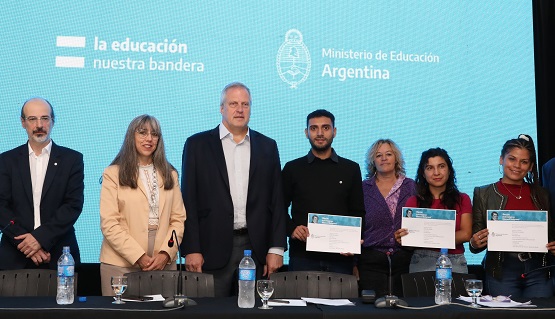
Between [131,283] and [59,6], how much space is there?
8.54ft

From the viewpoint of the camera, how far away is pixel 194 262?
14.4 feet

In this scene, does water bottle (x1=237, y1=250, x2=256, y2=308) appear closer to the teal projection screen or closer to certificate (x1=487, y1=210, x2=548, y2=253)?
certificate (x1=487, y1=210, x2=548, y2=253)

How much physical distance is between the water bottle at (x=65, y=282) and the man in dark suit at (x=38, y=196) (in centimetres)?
101

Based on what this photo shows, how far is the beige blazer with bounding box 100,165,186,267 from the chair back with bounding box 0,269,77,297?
0.44 meters

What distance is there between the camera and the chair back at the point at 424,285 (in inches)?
159

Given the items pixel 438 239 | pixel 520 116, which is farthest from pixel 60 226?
pixel 520 116

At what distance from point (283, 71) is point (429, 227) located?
1909mm

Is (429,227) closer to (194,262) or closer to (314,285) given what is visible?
(314,285)

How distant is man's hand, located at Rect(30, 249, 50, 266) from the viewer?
173 inches

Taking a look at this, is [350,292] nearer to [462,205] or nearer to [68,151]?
[462,205]

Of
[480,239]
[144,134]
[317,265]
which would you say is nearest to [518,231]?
[480,239]

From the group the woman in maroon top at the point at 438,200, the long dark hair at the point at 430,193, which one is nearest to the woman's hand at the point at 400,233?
the woman in maroon top at the point at 438,200

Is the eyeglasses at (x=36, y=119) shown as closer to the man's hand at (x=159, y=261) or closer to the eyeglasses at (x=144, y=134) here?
the eyeglasses at (x=144, y=134)

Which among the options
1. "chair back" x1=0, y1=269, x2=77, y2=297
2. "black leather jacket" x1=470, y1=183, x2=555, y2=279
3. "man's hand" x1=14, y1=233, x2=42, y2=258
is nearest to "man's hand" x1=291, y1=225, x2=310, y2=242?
"black leather jacket" x1=470, y1=183, x2=555, y2=279
